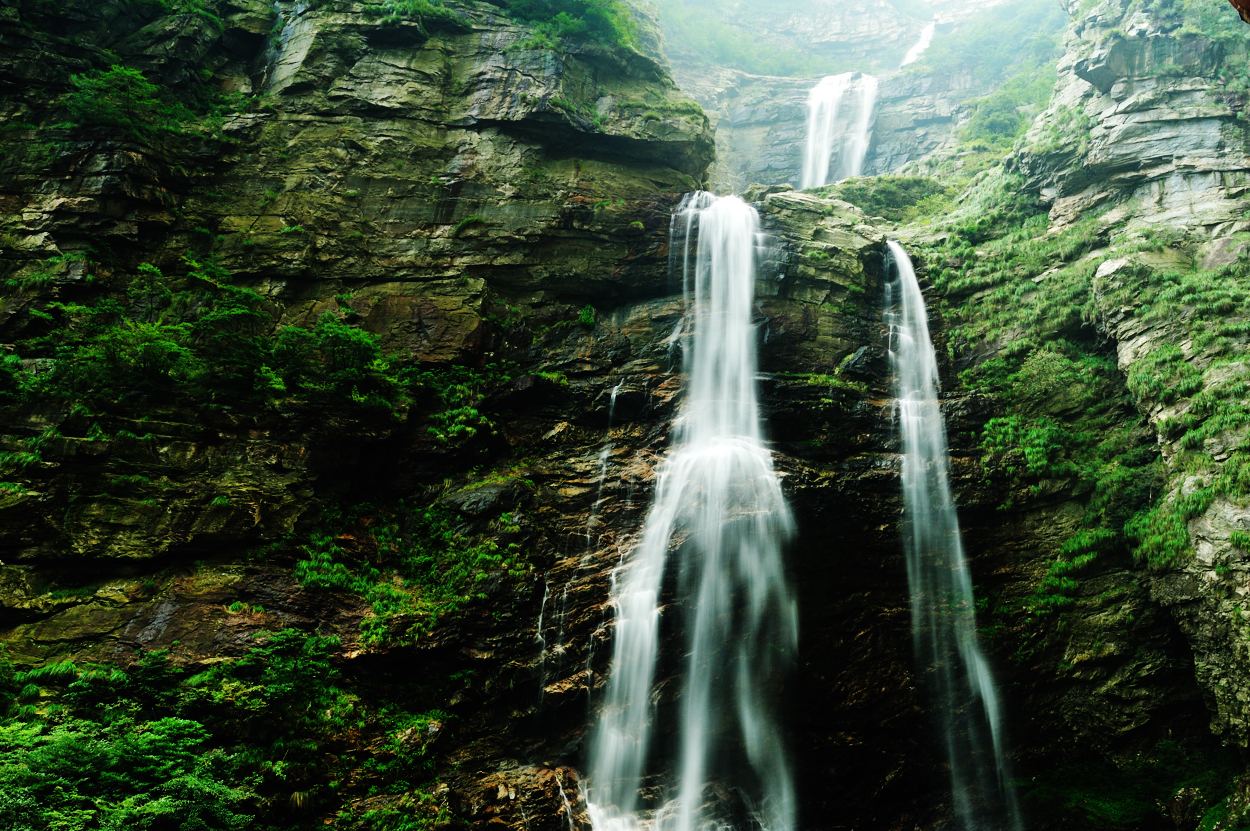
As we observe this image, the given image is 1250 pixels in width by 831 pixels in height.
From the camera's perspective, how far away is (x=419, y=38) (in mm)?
17672

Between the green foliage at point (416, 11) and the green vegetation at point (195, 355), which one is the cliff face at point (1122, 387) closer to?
the green vegetation at point (195, 355)

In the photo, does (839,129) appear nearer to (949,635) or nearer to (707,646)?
(949,635)

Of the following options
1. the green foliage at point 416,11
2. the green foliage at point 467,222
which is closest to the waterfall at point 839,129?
the green foliage at point 416,11

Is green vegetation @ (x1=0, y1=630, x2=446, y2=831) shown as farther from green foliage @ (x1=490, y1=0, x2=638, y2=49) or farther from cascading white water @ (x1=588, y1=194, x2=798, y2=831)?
green foliage @ (x1=490, y1=0, x2=638, y2=49)

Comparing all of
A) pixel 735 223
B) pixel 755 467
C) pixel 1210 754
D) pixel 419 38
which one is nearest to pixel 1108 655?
pixel 1210 754

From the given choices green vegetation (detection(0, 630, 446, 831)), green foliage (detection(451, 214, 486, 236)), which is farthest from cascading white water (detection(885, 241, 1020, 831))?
green foliage (detection(451, 214, 486, 236))

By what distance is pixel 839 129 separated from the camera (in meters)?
32.4

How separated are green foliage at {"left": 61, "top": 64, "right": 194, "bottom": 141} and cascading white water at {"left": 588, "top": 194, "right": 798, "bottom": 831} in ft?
42.9

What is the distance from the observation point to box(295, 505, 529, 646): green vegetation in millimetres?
10062

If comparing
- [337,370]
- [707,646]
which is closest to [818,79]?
[337,370]

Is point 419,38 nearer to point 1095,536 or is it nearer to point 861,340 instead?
point 861,340

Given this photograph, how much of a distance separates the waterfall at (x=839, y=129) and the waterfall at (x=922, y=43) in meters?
6.75

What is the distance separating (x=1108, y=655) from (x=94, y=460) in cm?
1592

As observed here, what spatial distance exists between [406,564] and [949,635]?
953 cm
